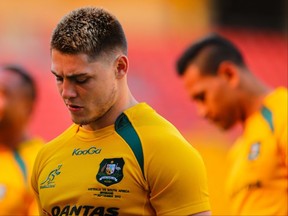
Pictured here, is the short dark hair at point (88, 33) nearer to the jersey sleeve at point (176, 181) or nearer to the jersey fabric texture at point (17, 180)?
the jersey sleeve at point (176, 181)

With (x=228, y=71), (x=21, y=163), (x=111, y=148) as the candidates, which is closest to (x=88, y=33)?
(x=111, y=148)

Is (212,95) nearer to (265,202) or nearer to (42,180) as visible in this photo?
(265,202)

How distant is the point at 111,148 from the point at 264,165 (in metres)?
1.81

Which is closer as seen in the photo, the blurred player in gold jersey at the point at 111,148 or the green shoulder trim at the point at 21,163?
the blurred player in gold jersey at the point at 111,148

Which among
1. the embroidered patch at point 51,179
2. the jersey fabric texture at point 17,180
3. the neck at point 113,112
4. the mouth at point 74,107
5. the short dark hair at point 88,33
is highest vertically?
the short dark hair at point 88,33

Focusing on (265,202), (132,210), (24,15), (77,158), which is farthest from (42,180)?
(24,15)

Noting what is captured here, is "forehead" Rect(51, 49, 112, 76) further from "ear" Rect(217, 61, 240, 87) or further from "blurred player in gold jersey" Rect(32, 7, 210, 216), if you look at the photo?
"ear" Rect(217, 61, 240, 87)

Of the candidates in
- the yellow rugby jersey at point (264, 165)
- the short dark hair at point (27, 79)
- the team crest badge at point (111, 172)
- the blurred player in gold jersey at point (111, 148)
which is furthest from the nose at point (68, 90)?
the short dark hair at point (27, 79)

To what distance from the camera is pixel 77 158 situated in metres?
3.62

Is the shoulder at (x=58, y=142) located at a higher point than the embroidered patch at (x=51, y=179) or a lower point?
higher

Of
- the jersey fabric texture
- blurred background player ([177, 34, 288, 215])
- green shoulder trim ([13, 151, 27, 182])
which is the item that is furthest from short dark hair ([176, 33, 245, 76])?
green shoulder trim ([13, 151, 27, 182])

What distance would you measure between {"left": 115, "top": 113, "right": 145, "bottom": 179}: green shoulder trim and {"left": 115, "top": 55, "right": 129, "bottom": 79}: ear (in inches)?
7.2

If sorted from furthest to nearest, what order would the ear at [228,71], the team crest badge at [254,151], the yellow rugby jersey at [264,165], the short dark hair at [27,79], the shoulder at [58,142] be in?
the short dark hair at [27,79], the ear at [228,71], the team crest badge at [254,151], the yellow rugby jersey at [264,165], the shoulder at [58,142]

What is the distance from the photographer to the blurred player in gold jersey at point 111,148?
339 cm
